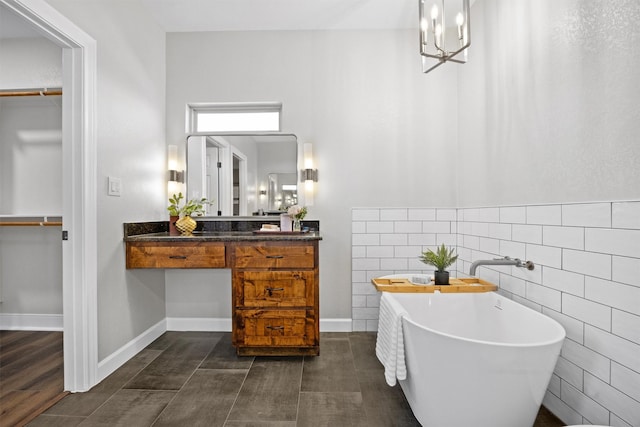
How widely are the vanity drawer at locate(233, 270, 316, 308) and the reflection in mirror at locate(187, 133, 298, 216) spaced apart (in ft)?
2.72

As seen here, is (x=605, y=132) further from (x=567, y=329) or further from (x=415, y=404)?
(x=415, y=404)

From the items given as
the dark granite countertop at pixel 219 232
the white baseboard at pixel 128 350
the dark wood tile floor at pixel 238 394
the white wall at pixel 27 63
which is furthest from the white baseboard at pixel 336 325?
the white wall at pixel 27 63

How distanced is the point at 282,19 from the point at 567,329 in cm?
291

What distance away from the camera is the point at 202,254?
2.31 meters

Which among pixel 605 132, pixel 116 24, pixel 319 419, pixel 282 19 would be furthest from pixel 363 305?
pixel 116 24

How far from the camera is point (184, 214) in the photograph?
2.76 meters

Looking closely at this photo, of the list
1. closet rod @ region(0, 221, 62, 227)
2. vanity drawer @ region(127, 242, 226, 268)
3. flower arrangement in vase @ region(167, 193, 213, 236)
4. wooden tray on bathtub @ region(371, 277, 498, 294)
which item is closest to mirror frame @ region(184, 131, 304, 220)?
flower arrangement in vase @ region(167, 193, 213, 236)

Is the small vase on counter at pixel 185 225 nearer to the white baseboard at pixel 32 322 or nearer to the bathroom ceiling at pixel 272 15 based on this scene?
the white baseboard at pixel 32 322

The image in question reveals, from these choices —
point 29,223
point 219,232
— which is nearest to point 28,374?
point 29,223

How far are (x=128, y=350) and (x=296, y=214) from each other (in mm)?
1545

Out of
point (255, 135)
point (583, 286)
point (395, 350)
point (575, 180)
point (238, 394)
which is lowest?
point (238, 394)

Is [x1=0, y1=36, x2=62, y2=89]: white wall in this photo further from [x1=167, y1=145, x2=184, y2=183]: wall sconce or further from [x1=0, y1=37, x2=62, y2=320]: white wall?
[x1=167, y1=145, x2=184, y2=183]: wall sconce

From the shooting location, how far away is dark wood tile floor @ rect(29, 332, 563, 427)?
1673 millimetres

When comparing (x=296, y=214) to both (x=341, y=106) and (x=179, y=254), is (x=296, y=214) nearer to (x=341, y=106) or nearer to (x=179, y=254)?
(x=179, y=254)
